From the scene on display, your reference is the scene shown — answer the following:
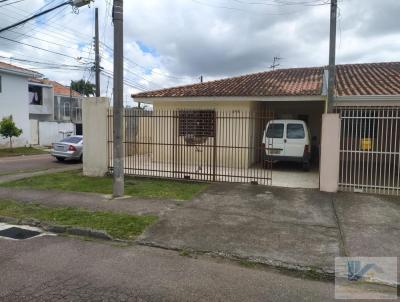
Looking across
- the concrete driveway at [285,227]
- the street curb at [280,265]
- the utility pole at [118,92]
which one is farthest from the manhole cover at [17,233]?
the utility pole at [118,92]

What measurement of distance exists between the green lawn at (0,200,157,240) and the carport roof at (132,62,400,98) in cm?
789

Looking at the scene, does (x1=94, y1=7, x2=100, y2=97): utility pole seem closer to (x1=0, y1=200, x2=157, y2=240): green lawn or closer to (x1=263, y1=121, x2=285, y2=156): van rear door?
(x1=263, y1=121, x2=285, y2=156): van rear door

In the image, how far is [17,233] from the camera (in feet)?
20.6

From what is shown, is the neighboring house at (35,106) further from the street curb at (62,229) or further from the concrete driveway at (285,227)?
the concrete driveway at (285,227)

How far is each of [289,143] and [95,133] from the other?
6708 mm

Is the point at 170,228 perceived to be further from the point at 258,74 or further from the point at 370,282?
the point at 258,74

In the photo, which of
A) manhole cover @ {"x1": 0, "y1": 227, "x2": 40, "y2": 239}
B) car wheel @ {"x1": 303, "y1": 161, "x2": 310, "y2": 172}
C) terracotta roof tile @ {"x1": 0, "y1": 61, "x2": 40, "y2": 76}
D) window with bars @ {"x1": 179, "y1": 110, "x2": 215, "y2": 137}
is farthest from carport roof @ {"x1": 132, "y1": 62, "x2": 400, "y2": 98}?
terracotta roof tile @ {"x1": 0, "y1": 61, "x2": 40, "y2": 76}

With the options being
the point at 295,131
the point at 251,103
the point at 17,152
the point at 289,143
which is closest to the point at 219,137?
the point at 251,103

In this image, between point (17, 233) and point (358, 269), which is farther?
point (17, 233)

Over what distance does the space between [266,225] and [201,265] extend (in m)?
2.15

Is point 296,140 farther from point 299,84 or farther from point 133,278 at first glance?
point 133,278

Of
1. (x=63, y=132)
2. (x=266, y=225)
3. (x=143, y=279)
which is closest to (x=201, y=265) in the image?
(x=143, y=279)

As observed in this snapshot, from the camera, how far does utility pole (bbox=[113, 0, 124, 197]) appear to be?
8.73 metres

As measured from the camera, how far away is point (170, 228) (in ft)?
21.3
